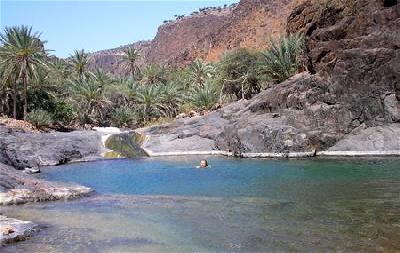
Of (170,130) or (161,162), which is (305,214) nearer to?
(161,162)

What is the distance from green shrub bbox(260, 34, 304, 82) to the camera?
52562 mm

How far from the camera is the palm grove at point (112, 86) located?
54.5 metres

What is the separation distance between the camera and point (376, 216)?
51.5 ft

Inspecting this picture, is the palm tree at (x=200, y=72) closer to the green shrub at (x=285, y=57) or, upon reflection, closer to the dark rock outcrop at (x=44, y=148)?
the green shrub at (x=285, y=57)

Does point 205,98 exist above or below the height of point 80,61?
below

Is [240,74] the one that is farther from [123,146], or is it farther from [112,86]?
[112,86]

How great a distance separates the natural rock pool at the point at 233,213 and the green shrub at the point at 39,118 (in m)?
29.5

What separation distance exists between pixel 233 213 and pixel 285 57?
37516 millimetres

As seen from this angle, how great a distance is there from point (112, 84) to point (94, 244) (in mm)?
74369

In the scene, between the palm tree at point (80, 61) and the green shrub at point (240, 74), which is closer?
the green shrub at point (240, 74)

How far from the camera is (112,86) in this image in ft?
275

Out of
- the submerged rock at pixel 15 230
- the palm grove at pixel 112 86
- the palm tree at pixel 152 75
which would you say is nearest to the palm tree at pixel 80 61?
the palm grove at pixel 112 86

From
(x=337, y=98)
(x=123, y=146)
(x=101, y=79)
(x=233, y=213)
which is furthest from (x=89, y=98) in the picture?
(x=233, y=213)

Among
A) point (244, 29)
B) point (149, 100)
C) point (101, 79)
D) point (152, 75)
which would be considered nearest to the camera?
point (149, 100)
